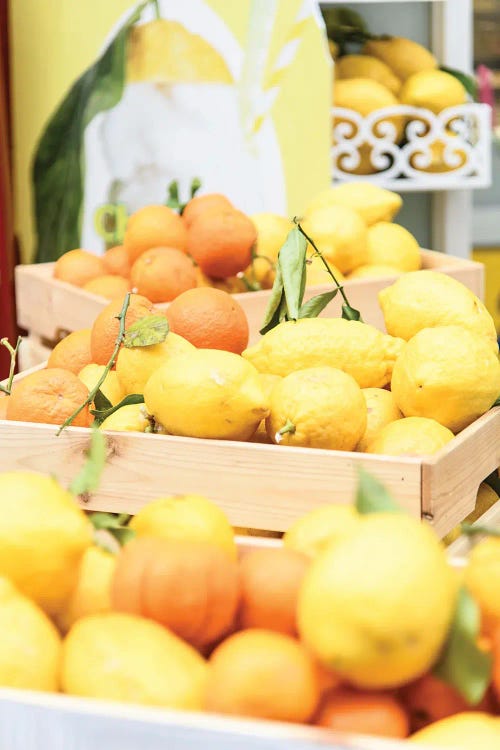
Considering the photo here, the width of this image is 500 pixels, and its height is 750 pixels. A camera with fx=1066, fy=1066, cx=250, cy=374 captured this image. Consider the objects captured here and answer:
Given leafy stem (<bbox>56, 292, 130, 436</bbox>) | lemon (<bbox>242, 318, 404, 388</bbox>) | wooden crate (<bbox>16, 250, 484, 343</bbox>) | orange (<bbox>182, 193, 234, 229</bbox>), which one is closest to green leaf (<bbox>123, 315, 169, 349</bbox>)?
leafy stem (<bbox>56, 292, 130, 436</bbox>)

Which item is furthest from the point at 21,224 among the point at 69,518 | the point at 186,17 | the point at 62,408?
the point at 69,518

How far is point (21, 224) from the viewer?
99.2 inches

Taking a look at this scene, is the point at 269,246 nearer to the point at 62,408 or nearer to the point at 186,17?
the point at 62,408

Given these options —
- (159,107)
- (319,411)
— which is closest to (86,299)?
(319,411)

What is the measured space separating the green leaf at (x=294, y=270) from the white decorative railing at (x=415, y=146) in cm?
113

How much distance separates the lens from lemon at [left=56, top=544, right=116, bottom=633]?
0.62 m

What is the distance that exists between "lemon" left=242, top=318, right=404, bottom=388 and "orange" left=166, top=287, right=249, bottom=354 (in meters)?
0.04

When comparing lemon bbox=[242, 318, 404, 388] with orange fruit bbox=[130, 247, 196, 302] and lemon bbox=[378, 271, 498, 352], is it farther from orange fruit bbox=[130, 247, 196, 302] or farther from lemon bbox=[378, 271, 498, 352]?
orange fruit bbox=[130, 247, 196, 302]

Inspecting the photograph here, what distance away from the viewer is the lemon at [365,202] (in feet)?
5.89

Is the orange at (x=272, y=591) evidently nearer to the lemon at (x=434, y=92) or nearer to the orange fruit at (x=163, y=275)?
the orange fruit at (x=163, y=275)

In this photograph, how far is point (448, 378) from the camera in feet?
3.36

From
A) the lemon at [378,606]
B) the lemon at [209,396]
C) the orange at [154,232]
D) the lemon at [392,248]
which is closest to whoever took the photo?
the lemon at [378,606]

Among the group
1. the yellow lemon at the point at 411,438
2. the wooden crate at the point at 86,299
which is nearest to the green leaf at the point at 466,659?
the yellow lemon at the point at 411,438

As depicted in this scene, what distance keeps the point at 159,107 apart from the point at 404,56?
562 millimetres
